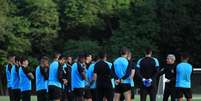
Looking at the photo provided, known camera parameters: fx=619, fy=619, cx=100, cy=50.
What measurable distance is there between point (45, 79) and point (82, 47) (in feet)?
138

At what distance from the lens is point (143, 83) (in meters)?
20.8

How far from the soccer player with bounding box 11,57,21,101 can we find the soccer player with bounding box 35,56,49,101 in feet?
5.84

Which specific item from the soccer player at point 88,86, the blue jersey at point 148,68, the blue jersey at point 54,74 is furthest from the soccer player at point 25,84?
the blue jersey at point 148,68

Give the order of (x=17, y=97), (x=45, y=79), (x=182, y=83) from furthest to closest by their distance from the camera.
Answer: (x=17, y=97)
(x=45, y=79)
(x=182, y=83)

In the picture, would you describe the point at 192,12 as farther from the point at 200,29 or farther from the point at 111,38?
the point at 111,38

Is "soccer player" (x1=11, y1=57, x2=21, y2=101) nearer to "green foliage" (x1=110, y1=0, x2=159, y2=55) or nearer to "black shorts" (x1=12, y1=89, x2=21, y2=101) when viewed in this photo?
"black shorts" (x1=12, y1=89, x2=21, y2=101)

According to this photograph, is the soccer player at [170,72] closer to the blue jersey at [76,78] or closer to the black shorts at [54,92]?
the blue jersey at [76,78]

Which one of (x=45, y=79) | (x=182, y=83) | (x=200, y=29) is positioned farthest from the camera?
(x=200, y=29)

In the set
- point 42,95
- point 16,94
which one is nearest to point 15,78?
point 16,94

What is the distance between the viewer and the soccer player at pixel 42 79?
2086cm

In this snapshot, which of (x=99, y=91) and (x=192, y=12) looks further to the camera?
(x=192, y=12)

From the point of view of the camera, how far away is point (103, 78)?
64.9 ft

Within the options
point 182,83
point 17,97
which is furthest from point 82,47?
point 182,83

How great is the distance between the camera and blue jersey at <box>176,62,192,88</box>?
19.5m
